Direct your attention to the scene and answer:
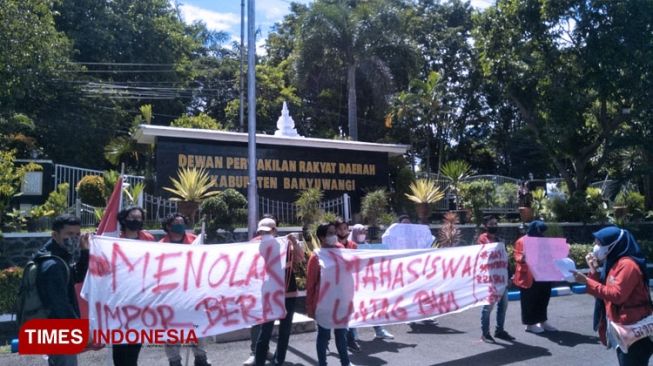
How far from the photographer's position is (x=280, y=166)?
17875 mm

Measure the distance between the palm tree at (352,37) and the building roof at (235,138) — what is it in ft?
24.3

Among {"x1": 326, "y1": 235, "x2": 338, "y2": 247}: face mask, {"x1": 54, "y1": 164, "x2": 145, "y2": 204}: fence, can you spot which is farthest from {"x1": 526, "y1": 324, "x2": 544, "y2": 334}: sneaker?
{"x1": 54, "y1": 164, "x2": 145, "y2": 204}: fence

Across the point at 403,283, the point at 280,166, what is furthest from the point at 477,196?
the point at 403,283

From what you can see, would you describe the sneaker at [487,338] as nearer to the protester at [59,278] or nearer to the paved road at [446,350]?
the paved road at [446,350]

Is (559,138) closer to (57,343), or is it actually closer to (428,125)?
(428,125)

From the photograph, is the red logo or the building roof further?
the building roof

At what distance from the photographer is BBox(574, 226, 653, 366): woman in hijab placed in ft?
16.1

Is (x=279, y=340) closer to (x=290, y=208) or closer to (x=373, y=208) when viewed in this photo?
(x=373, y=208)

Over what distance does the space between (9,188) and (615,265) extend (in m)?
11.2

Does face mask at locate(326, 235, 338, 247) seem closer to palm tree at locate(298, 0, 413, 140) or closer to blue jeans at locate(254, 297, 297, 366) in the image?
blue jeans at locate(254, 297, 297, 366)

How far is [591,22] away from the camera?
64.7 feet

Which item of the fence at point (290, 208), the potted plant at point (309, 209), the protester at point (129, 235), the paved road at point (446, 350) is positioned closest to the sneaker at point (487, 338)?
the paved road at point (446, 350)

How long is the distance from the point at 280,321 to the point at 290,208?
9.84 meters

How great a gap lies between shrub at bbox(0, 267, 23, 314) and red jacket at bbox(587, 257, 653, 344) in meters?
8.71
